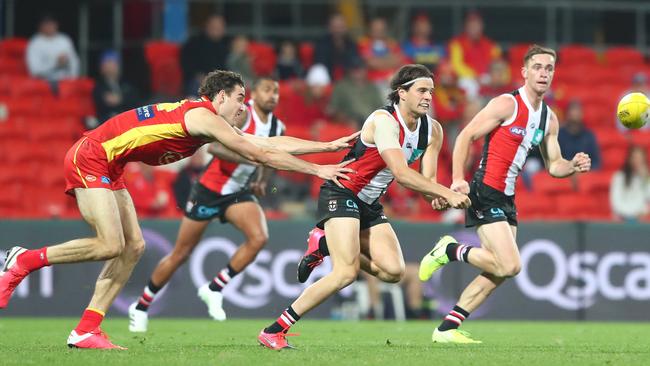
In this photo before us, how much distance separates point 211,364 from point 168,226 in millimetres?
8107

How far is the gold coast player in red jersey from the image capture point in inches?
376

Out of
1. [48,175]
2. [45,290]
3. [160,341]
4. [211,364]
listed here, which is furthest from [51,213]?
[211,364]

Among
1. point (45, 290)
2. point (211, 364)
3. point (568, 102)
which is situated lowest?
point (45, 290)

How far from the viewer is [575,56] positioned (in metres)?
22.5

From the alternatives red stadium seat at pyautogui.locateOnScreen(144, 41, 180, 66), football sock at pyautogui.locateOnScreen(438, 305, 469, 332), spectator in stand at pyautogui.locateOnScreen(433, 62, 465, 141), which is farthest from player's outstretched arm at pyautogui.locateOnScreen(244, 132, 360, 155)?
red stadium seat at pyautogui.locateOnScreen(144, 41, 180, 66)

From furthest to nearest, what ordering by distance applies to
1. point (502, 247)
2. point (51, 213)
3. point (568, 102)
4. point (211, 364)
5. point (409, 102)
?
point (568, 102)
point (51, 213)
point (502, 247)
point (409, 102)
point (211, 364)

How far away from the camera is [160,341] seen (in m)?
11.1

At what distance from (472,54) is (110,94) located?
22.2 feet

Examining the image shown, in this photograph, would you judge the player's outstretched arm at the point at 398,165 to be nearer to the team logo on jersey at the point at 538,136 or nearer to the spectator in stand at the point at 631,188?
the team logo on jersey at the point at 538,136

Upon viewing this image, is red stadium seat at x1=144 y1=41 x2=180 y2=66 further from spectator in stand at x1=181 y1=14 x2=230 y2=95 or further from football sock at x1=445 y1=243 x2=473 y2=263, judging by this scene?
football sock at x1=445 y1=243 x2=473 y2=263

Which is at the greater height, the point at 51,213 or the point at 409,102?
the point at 409,102

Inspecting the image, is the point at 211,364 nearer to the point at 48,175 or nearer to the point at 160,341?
the point at 160,341

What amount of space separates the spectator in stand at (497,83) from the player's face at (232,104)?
10.6 metres

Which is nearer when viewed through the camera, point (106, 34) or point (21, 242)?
point (21, 242)
